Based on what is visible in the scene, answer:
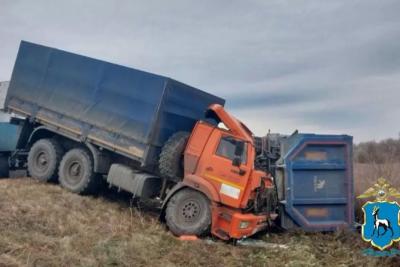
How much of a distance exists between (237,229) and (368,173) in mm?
6524

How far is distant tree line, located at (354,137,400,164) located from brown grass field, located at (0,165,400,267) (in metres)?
5.31

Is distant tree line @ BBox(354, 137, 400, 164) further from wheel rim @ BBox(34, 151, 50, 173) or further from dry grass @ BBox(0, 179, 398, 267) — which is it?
wheel rim @ BBox(34, 151, 50, 173)

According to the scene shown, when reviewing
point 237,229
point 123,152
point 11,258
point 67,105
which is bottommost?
point 11,258

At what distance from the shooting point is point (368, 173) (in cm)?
1280

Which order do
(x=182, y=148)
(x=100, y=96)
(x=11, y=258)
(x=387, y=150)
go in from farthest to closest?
1. (x=387, y=150)
2. (x=100, y=96)
3. (x=182, y=148)
4. (x=11, y=258)

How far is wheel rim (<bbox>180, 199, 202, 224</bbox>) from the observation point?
8617 millimetres

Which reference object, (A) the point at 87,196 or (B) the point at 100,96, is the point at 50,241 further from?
(B) the point at 100,96

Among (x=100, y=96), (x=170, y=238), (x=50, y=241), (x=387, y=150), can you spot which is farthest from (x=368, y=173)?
(x=50, y=241)

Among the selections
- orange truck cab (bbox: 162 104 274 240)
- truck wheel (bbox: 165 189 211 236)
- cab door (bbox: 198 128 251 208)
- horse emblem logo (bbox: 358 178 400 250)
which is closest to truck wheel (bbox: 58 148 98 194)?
truck wheel (bbox: 165 189 211 236)

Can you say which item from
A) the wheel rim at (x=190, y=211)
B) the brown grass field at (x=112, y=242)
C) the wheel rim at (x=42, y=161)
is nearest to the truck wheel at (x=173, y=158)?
the wheel rim at (x=190, y=211)

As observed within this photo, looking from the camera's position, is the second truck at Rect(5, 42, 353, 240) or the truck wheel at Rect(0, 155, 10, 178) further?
the truck wheel at Rect(0, 155, 10, 178)

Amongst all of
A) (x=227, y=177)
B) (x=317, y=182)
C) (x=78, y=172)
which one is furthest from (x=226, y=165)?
(x=78, y=172)

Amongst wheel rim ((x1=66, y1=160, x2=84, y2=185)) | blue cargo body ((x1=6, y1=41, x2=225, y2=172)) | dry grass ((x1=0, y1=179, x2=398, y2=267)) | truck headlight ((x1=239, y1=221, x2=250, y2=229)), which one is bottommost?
dry grass ((x1=0, y1=179, x2=398, y2=267))

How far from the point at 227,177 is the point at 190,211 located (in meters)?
1.08
